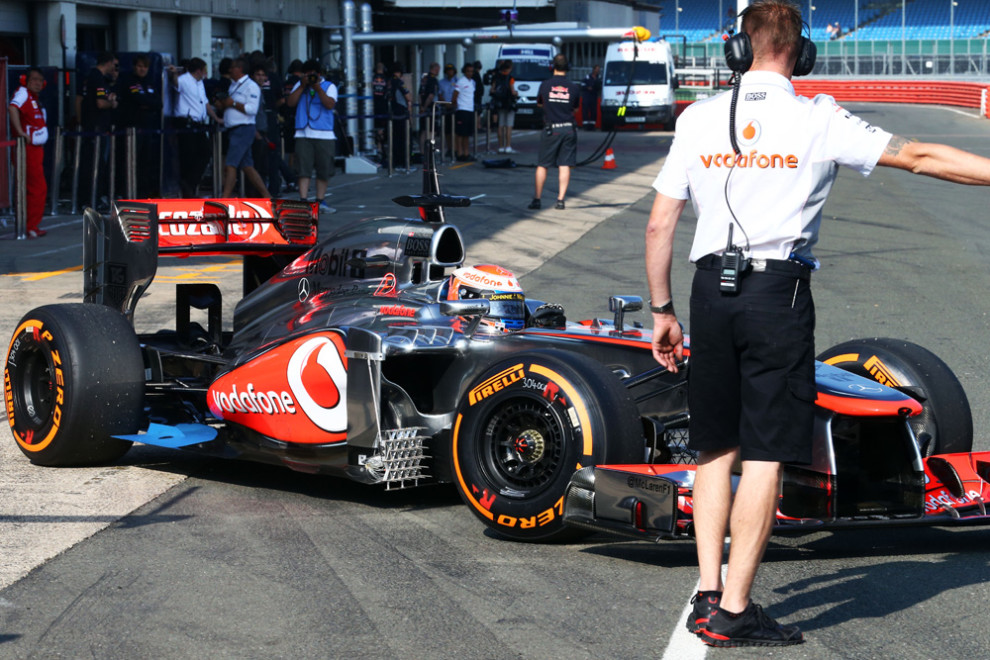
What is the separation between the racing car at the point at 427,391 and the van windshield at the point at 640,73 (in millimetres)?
30109

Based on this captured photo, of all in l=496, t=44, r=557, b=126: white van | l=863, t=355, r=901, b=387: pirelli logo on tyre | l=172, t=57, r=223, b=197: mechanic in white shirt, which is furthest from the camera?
l=496, t=44, r=557, b=126: white van

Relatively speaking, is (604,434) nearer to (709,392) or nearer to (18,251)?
(709,392)

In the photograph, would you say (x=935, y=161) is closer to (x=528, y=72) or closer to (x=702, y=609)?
(x=702, y=609)

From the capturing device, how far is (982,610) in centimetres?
424

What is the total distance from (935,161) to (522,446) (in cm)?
182

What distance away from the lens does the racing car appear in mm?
4688

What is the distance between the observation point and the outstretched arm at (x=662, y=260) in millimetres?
3982

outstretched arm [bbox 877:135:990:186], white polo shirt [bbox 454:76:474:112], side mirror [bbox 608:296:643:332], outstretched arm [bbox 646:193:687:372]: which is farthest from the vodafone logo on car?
white polo shirt [bbox 454:76:474:112]

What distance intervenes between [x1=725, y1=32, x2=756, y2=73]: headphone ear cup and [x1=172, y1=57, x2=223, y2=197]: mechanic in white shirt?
A: 47.2ft

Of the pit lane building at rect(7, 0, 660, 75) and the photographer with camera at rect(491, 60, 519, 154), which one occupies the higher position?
the pit lane building at rect(7, 0, 660, 75)

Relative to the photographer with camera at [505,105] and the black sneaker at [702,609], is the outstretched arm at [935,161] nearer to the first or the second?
the black sneaker at [702,609]

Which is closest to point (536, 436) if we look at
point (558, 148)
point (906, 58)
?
point (558, 148)

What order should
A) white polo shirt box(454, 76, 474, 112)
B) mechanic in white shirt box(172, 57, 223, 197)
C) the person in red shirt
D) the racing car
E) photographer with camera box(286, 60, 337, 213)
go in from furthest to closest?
white polo shirt box(454, 76, 474, 112) < mechanic in white shirt box(172, 57, 223, 197) < photographer with camera box(286, 60, 337, 213) < the person in red shirt < the racing car

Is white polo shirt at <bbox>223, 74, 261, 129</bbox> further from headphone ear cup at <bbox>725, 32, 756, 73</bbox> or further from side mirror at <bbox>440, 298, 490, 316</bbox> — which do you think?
headphone ear cup at <bbox>725, 32, 756, 73</bbox>
